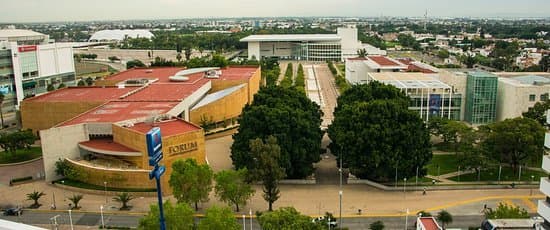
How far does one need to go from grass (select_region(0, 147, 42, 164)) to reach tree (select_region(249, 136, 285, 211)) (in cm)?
2800

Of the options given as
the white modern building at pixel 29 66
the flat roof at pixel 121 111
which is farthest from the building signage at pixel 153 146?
the white modern building at pixel 29 66

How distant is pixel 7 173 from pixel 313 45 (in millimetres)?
103677

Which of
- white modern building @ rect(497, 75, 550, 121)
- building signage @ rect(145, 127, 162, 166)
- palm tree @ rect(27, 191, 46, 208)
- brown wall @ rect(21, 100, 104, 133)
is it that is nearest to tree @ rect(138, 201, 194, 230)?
building signage @ rect(145, 127, 162, 166)

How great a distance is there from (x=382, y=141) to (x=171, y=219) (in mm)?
18881

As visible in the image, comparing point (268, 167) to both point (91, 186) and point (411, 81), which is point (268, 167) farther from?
point (411, 81)

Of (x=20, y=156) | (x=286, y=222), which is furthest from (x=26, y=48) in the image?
(x=286, y=222)

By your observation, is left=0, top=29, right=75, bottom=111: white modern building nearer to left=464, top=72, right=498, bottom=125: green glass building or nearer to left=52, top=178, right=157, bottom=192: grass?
left=52, top=178, right=157, bottom=192: grass

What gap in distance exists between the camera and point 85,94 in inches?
2359

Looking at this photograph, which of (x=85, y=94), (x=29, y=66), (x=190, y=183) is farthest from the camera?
(x=29, y=66)

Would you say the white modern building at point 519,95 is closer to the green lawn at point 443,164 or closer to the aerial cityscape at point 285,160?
the aerial cityscape at point 285,160

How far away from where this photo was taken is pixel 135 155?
3953 cm

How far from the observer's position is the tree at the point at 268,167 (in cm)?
3394

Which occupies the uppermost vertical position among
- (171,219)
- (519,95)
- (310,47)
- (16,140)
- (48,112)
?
(310,47)

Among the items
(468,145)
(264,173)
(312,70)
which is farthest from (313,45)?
(264,173)
